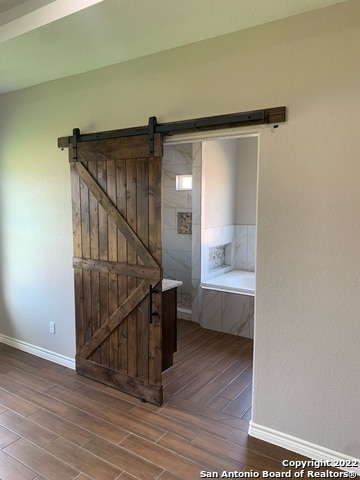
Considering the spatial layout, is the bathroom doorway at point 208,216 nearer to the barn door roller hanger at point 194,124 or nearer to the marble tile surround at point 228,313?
the marble tile surround at point 228,313

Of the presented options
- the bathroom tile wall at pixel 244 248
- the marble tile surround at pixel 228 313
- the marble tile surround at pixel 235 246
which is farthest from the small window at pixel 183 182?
the marble tile surround at pixel 228 313

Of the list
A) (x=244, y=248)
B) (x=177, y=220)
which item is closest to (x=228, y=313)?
(x=244, y=248)

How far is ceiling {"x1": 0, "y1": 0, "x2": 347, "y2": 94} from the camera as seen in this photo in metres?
2.03

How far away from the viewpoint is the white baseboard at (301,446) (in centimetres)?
213

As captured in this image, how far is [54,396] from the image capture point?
9.73 feet

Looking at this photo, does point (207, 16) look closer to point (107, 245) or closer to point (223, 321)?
point (107, 245)

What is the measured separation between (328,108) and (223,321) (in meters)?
3.06

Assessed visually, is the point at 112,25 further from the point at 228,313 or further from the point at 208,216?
the point at 228,313

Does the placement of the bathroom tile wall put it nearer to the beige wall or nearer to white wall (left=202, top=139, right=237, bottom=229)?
white wall (left=202, top=139, right=237, bottom=229)

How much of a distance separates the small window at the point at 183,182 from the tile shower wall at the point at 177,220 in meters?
0.06

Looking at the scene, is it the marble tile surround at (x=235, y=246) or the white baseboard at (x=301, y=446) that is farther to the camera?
the marble tile surround at (x=235, y=246)

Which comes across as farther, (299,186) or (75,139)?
(75,139)

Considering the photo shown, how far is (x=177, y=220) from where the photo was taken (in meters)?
5.27

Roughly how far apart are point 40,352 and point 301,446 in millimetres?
2724
